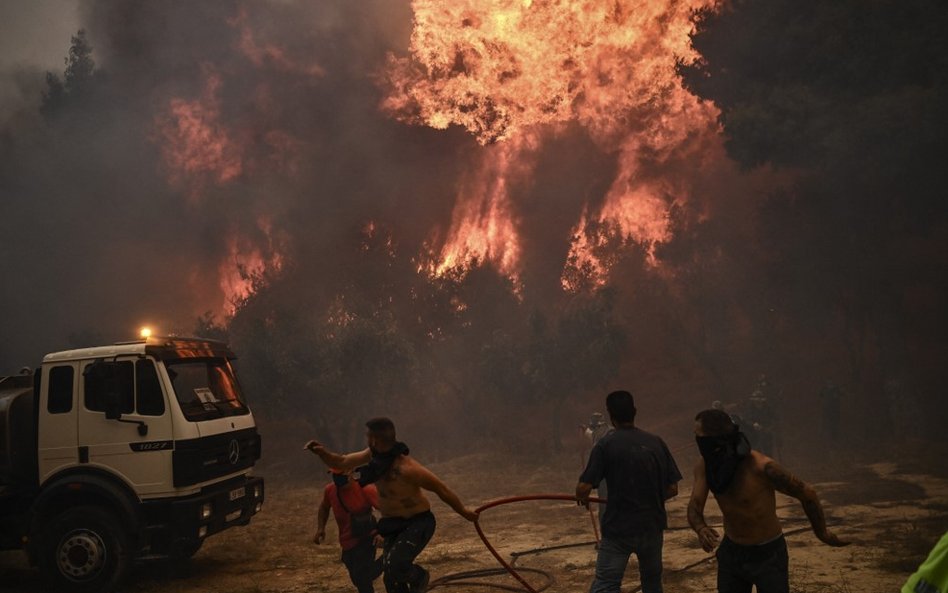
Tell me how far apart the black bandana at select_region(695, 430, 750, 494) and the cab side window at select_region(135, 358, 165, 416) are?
8040 mm

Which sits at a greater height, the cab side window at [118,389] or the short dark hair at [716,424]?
the cab side window at [118,389]

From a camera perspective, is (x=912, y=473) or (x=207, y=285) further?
(x=207, y=285)

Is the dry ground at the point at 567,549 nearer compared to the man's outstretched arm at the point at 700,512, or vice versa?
the man's outstretched arm at the point at 700,512

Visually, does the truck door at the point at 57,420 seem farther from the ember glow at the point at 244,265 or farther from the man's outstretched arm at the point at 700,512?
the ember glow at the point at 244,265

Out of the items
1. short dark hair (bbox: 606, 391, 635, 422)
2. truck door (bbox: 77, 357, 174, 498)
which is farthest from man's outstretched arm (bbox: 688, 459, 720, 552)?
truck door (bbox: 77, 357, 174, 498)

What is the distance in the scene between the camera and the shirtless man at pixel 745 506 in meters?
5.38

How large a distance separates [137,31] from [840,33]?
4247cm

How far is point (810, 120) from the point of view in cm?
2800

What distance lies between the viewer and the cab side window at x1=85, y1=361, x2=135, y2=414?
1095 centimetres

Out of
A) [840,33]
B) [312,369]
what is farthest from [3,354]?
[840,33]

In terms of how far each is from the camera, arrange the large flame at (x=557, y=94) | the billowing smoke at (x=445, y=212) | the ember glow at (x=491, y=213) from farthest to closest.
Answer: the ember glow at (x=491, y=213) → the large flame at (x=557, y=94) → the billowing smoke at (x=445, y=212)

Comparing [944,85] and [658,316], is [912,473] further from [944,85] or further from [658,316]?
[658,316]

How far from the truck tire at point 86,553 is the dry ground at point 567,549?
534 mm

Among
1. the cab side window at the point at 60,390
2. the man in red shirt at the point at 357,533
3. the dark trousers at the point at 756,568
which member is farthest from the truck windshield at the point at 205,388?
the dark trousers at the point at 756,568
